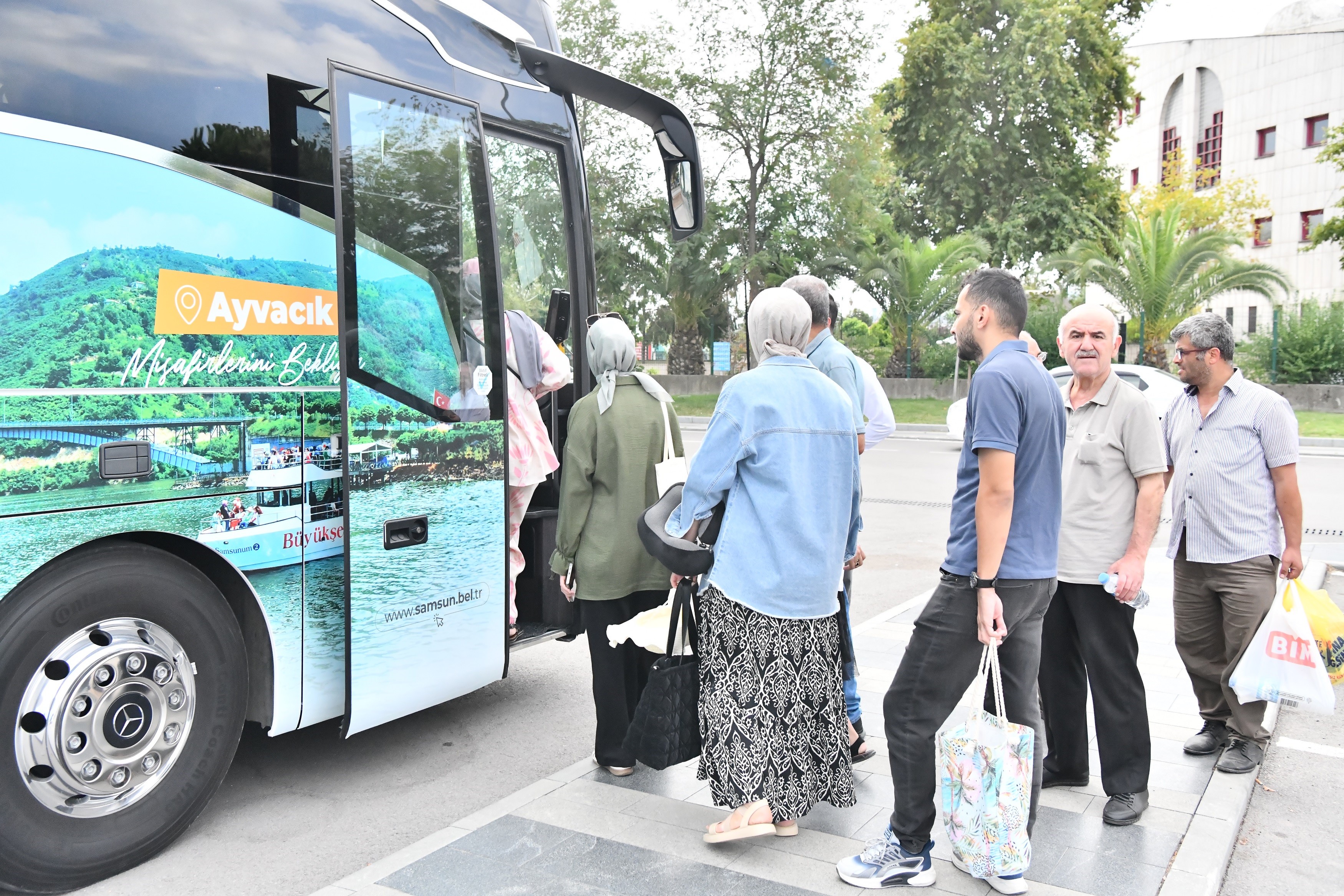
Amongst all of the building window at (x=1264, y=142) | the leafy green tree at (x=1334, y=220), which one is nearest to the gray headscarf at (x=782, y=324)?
the leafy green tree at (x=1334, y=220)

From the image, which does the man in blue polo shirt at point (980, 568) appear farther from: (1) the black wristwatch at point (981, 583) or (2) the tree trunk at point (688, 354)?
(2) the tree trunk at point (688, 354)

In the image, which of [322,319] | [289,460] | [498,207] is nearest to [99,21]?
[322,319]

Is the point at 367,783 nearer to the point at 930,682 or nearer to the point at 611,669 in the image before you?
the point at 611,669

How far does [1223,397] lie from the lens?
4559 millimetres

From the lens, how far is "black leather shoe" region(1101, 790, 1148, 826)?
3.89 metres

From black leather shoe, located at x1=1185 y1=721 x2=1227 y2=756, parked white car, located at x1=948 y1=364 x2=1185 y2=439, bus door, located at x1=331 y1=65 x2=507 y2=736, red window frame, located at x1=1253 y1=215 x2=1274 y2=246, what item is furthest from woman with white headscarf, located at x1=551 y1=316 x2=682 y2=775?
red window frame, located at x1=1253 y1=215 x2=1274 y2=246

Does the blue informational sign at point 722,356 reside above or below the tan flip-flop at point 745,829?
above

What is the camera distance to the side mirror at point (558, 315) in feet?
18.9

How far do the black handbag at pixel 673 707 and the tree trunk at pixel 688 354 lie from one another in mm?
27753

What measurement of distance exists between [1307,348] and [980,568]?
24476 mm

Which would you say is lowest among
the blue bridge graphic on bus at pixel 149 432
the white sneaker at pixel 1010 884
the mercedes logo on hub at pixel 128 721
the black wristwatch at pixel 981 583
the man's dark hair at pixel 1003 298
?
the white sneaker at pixel 1010 884

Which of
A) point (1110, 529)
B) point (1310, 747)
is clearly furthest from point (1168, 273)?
point (1110, 529)

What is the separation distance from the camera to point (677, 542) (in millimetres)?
3635

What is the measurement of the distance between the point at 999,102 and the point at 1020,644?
30.6 meters
